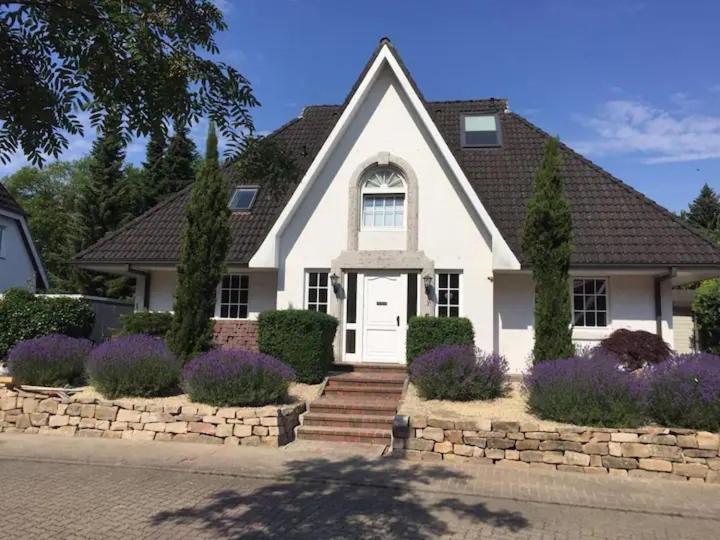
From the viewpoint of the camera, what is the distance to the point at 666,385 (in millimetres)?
8445

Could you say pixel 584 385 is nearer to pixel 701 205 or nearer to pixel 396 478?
pixel 396 478

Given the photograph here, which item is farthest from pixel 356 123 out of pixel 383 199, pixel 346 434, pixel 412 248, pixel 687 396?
pixel 687 396

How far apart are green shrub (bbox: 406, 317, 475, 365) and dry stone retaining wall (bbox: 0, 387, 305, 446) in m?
2.95

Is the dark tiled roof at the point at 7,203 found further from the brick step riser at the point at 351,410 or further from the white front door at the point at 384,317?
the brick step riser at the point at 351,410

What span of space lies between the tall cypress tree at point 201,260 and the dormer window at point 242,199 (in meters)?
3.99

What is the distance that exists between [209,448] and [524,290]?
27.1 ft

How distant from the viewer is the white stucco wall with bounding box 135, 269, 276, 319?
15.2m

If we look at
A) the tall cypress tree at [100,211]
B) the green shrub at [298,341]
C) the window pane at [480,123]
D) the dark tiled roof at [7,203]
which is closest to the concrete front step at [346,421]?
the green shrub at [298,341]

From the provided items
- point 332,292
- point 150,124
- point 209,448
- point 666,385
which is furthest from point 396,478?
point 332,292

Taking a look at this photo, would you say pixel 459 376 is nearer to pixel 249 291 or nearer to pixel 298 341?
pixel 298 341

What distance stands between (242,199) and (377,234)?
4.51m

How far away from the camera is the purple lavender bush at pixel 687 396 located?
807 cm

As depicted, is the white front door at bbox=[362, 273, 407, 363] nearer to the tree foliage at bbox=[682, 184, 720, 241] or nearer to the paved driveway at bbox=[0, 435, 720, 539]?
the paved driveway at bbox=[0, 435, 720, 539]

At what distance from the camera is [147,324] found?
13617 mm
